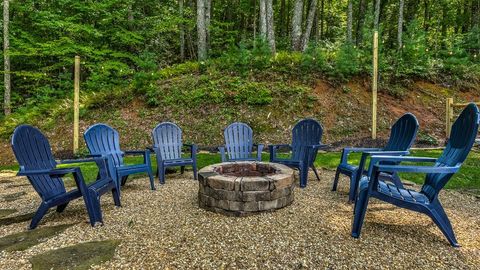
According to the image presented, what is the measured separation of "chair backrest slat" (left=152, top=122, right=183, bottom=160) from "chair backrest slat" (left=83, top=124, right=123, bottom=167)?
696mm

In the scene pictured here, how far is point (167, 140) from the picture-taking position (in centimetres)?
464

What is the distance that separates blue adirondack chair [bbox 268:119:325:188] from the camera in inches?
155

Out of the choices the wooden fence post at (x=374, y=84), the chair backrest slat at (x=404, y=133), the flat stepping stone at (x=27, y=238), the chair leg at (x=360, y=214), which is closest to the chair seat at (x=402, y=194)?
the chair leg at (x=360, y=214)

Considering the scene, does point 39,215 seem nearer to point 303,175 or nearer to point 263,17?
point 303,175

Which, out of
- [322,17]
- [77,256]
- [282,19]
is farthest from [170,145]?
[322,17]

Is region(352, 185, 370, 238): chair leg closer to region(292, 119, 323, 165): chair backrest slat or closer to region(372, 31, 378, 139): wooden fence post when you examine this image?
region(292, 119, 323, 165): chair backrest slat

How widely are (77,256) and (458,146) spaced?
2.90 m

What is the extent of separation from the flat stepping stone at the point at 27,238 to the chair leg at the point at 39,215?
0.07 metres

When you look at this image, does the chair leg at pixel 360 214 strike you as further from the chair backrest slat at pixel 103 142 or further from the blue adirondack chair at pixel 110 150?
the chair backrest slat at pixel 103 142

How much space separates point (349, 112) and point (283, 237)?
19.0 feet

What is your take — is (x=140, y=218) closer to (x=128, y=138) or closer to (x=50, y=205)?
(x=50, y=205)

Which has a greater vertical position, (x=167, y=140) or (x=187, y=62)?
(x=187, y=62)

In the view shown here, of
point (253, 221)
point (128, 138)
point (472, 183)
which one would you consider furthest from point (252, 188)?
point (128, 138)

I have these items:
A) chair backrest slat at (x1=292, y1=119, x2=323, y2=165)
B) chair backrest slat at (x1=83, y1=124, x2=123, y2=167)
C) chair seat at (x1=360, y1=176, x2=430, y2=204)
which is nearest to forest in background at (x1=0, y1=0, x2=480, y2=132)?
chair backrest slat at (x1=292, y1=119, x2=323, y2=165)
